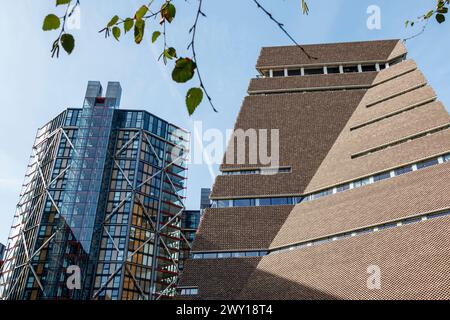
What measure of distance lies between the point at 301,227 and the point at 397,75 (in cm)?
1945

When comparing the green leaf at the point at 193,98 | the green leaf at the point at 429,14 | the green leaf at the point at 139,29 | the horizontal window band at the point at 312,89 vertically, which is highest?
the horizontal window band at the point at 312,89

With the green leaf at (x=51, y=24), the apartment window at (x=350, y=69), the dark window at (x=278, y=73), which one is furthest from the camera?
the dark window at (x=278, y=73)

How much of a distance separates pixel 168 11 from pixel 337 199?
25.5m

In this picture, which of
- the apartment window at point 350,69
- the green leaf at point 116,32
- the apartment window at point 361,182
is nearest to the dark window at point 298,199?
the apartment window at point 361,182

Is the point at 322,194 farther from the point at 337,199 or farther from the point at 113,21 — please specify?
the point at 113,21

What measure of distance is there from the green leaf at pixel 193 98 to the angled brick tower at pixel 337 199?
1868 cm

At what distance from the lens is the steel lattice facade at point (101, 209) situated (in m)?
49.9

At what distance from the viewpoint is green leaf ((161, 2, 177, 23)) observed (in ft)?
6.53

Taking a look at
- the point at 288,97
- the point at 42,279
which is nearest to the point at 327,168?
the point at 288,97

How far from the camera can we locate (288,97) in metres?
36.3

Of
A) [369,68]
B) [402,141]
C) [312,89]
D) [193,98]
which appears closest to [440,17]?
[193,98]

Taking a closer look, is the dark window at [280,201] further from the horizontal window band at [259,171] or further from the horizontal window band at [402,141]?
the horizontal window band at [402,141]
